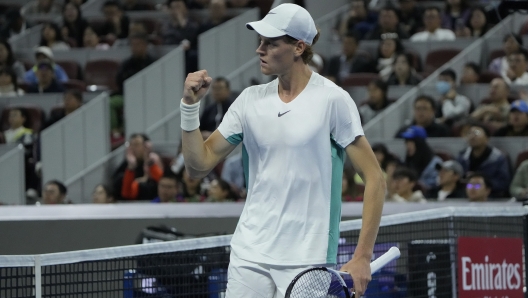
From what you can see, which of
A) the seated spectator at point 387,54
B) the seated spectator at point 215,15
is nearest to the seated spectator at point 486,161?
the seated spectator at point 387,54

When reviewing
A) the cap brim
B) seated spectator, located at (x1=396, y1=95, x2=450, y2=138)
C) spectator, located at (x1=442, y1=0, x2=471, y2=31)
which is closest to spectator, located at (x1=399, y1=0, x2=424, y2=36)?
spectator, located at (x1=442, y1=0, x2=471, y2=31)

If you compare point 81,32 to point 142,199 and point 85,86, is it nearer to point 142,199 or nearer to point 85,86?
point 85,86

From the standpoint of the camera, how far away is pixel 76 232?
773 centimetres

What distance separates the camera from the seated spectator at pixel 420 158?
10531 millimetres

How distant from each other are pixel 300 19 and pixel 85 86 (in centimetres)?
1072

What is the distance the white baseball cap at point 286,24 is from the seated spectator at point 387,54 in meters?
9.40

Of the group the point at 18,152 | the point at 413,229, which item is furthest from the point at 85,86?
the point at 413,229

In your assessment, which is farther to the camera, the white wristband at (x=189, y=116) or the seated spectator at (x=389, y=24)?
the seated spectator at (x=389, y=24)

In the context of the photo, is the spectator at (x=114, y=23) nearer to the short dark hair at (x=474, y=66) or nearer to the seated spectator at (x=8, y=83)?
the seated spectator at (x=8, y=83)

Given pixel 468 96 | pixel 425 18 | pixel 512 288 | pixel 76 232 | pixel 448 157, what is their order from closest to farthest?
pixel 512 288 → pixel 76 232 → pixel 448 157 → pixel 468 96 → pixel 425 18

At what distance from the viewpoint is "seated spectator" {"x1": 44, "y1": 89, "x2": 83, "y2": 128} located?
12.4 meters

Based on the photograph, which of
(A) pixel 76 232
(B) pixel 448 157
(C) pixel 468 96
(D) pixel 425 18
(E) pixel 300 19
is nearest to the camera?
(E) pixel 300 19

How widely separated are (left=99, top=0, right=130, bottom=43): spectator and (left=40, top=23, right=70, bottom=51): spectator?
78 cm

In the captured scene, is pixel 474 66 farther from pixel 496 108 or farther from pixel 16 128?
pixel 16 128
